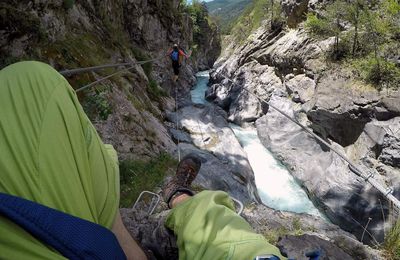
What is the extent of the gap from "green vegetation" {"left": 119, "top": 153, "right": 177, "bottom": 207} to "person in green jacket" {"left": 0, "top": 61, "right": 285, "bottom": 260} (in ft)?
12.0

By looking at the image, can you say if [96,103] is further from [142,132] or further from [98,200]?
[98,200]

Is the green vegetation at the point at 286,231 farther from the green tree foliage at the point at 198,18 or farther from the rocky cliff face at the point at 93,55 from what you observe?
the green tree foliage at the point at 198,18

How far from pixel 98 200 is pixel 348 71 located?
1702 cm

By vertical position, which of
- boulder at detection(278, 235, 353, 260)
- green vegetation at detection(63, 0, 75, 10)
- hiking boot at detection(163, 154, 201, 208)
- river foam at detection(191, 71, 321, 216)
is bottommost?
river foam at detection(191, 71, 321, 216)

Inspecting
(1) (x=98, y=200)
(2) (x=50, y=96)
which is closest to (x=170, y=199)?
(1) (x=98, y=200)

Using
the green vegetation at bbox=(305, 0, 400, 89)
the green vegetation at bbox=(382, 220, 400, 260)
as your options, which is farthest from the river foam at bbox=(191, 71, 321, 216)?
the green vegetation at bbox=(382, 220, 400, 260)

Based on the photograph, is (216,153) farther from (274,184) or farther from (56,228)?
(56,228)

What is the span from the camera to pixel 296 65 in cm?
2027

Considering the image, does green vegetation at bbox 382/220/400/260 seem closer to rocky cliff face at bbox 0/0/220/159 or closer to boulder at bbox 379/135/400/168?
rocky cliff face at bbox 0/0/220/159

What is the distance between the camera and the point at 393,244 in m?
3.28

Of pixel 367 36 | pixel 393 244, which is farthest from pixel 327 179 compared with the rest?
pixel 393 244

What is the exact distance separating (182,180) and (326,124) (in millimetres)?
13603

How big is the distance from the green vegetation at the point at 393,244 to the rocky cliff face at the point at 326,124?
3.62 metres

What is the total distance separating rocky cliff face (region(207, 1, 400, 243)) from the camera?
11.7 m
